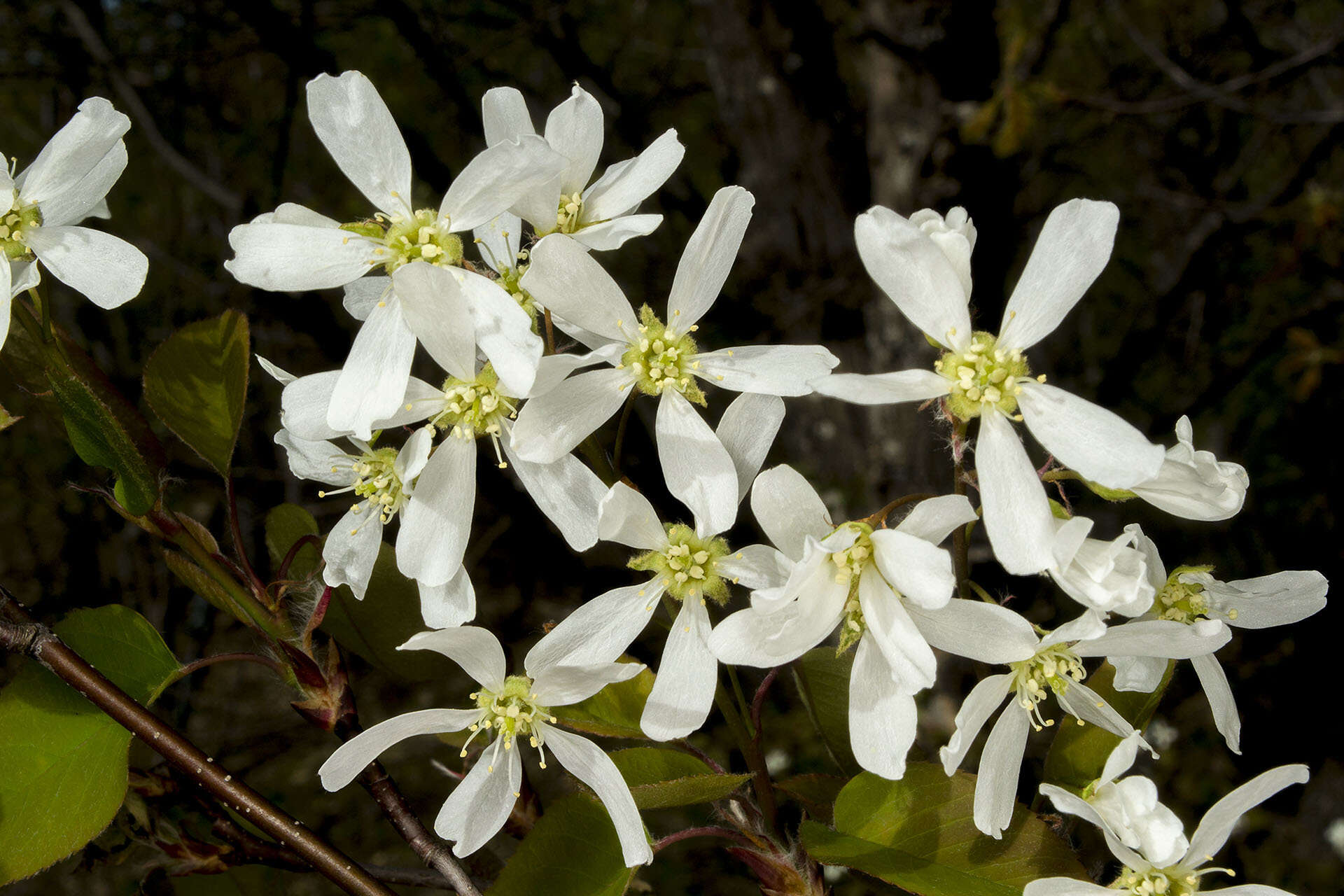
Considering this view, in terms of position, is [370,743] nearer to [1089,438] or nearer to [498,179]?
[498,179]

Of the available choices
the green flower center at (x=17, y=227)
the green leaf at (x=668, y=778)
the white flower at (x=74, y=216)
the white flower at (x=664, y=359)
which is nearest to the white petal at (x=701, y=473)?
the white flower at (x=664, y=359)

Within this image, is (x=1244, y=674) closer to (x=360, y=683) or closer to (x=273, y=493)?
(x=360, y=683)

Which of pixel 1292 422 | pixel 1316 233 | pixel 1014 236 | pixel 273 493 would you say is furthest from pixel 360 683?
pixel 1292 422

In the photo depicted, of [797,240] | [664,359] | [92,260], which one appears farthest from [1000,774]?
[797,240]

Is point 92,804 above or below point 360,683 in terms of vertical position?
above

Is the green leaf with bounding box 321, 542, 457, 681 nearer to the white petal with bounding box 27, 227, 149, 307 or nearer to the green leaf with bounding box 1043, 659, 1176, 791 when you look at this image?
the white petal with bounding box 27, 227, 149, 307

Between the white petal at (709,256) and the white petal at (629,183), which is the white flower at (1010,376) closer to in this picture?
the white petal at (709,256)
